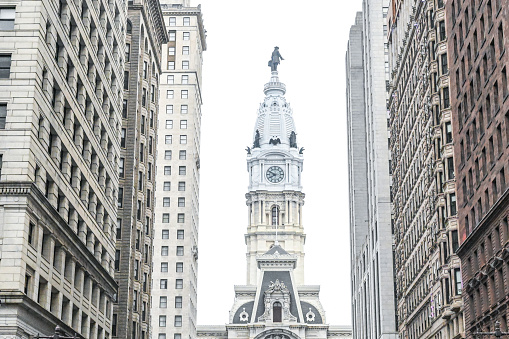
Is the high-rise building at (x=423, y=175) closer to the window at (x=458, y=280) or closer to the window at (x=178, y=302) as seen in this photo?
the window at (x=458, y=280)

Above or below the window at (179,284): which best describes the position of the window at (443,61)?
above

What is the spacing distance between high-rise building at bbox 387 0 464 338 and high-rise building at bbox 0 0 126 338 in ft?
84.1

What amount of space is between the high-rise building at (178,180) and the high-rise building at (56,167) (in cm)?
6363

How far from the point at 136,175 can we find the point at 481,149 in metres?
44.8

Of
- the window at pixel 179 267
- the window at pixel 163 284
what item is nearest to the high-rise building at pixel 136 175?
the window at pixel 163 284

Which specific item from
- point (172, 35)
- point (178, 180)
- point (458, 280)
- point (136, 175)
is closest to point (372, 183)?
point (178, 180)

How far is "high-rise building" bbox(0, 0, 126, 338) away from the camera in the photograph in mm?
47969

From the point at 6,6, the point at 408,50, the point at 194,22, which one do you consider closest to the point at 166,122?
the point at 194,22

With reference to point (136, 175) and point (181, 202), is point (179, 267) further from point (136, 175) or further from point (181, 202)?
point (136, 175)

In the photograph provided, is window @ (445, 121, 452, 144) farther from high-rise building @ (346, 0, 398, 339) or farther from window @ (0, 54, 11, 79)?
high-rise building @ (346, 0, 398, 339)

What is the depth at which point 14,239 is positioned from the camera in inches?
1866

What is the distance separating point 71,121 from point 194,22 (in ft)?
302

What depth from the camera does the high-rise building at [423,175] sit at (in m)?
71.5

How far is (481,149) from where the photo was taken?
2329 inches
